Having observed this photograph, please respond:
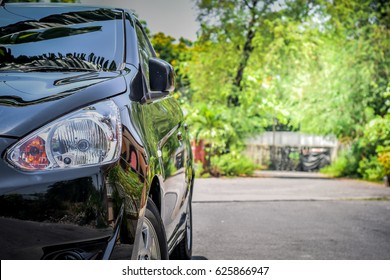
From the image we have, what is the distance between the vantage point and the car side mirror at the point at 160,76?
350 cm

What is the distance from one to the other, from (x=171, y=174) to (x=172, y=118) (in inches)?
22.0

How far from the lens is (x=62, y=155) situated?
2354 mm

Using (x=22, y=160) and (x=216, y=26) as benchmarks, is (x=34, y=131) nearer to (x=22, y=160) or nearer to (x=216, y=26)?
(x=22, y=160)

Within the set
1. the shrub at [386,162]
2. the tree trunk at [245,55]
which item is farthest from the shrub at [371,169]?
the tree trunk at [245,55]

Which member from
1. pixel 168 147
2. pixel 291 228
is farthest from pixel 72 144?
pixel 291 228

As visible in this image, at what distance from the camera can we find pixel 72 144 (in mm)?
2389

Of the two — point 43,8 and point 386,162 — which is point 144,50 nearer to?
point 43,8

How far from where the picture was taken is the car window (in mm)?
3541

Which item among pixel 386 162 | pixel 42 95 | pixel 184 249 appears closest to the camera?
pixel 42 95

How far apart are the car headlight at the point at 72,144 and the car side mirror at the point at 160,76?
99cm

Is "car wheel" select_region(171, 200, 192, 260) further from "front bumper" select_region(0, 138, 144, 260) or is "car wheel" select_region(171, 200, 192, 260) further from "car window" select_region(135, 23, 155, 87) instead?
"front bumper" select_region(0, 138, 144, 260)

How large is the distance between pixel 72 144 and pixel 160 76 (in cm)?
120

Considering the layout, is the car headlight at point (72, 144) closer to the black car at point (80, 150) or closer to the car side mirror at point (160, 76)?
the black car at point (80, 150)

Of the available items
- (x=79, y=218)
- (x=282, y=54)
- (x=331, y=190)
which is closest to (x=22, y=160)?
(x=79, y=218)
